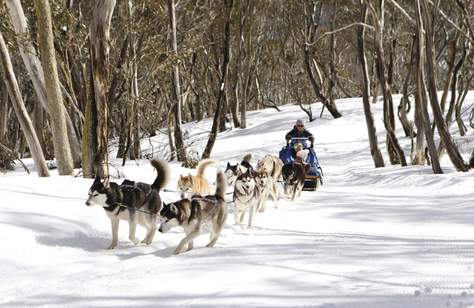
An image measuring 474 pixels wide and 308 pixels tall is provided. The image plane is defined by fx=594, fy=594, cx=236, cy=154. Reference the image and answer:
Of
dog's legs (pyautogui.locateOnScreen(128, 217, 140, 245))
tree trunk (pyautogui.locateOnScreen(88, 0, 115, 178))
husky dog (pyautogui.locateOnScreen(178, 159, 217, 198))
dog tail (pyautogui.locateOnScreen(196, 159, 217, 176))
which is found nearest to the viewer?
dog's legs (pyautogui.locateOnScreen(128, 217, 140, 245))

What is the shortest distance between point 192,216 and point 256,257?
1.01 metres

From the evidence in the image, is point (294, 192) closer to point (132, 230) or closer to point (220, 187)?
point (220, 187)

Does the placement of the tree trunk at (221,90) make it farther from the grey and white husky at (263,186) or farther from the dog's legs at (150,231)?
the dog's legs at (150,231)

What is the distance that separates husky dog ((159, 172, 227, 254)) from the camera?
6.16m

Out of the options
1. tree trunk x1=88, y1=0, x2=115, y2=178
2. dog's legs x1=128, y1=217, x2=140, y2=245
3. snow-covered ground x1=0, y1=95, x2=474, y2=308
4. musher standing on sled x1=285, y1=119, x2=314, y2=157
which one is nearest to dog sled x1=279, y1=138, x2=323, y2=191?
musher standing on sled x1=285, y1=119, x2=314, y2=157

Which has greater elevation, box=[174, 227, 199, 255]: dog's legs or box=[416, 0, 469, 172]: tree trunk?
box=[416, 0, 469, 172]: tree trunk

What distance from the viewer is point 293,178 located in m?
11.5

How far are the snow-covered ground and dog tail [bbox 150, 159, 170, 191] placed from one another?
2.02 feet

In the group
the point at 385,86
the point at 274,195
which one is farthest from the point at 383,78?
the point at 274,195

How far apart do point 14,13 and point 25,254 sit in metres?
7.85

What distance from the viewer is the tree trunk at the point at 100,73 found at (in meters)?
10.3

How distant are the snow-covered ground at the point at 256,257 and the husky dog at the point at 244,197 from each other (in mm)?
227

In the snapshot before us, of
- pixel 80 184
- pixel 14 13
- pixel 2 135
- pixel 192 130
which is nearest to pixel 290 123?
pixel 192 130

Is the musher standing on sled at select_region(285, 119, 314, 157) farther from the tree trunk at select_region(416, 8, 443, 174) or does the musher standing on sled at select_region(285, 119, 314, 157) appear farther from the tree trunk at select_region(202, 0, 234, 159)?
the tree trunk at select_region(202, 0, 234, 159)
